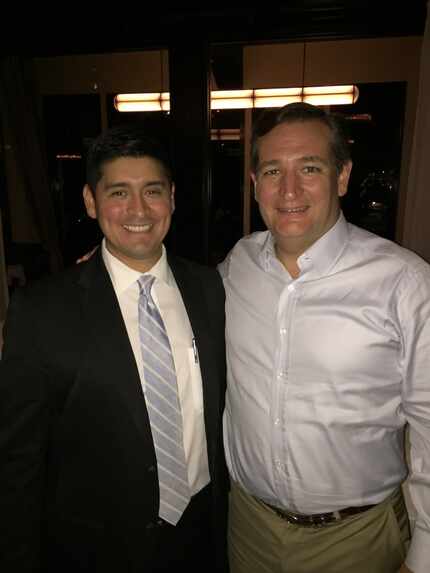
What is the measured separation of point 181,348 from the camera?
4.68ft

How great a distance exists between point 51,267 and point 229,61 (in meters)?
3.85

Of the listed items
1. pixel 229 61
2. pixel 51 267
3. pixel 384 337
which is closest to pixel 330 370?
pixel 384 337

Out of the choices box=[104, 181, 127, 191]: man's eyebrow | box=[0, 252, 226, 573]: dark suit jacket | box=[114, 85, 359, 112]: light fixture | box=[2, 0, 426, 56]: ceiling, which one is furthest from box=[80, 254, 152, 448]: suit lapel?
box=[114, 85, 359, 112]: light fixture

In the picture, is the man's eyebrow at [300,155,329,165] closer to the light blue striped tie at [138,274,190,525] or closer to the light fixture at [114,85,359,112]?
the light blue striped tie at [138,274,190,525]

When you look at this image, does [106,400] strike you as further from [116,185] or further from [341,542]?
[341,542]

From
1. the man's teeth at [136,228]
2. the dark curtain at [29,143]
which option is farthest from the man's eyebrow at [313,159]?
the dark curtain at [29,143]

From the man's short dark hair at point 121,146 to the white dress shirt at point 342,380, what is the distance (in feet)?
2.00

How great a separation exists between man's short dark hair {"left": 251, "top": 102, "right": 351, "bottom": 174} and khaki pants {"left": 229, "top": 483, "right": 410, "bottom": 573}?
46.3 inches

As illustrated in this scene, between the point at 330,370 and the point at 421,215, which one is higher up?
the point at 421,215

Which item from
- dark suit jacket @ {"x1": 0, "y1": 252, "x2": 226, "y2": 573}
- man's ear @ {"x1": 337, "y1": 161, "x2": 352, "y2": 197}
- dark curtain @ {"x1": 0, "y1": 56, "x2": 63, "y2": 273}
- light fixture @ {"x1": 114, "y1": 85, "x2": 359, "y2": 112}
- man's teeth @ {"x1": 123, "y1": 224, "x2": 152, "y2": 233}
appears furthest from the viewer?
dark curtain @ {"x1": 0, "y1": 56, "x2": 63, "y2": 273}

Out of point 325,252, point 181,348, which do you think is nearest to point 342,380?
point 325,252

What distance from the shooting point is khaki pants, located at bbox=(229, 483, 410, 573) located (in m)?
1.36

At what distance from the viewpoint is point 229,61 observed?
237 inches

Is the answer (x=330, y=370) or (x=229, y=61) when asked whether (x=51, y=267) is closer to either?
(x=229, y=61)
